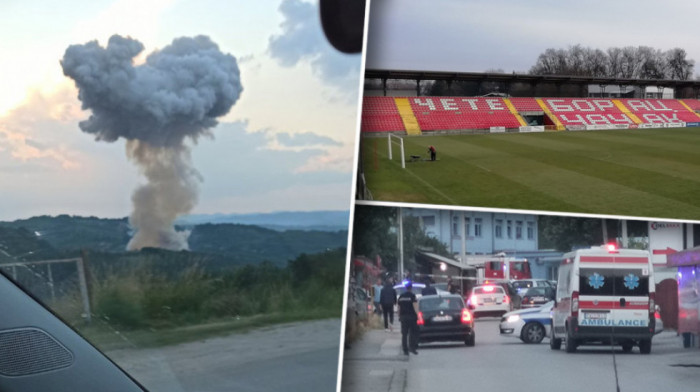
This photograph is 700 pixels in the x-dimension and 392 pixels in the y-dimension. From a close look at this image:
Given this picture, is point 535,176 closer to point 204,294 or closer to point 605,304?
point 605,304

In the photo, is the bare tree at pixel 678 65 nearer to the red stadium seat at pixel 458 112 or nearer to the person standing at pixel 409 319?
the red stadium seat at pixel 458 112

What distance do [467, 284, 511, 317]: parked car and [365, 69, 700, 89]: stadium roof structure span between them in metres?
0.99

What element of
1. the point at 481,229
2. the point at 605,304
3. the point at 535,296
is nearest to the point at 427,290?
the point at 481,229

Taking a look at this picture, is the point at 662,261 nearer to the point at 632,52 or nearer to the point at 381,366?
the point at 632,52

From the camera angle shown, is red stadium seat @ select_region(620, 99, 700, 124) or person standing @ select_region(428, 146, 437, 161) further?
red stadium seat @ select_region(620, 99, 700, 124)

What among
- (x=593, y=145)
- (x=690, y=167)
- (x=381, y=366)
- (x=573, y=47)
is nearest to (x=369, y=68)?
(x=573, y=47)

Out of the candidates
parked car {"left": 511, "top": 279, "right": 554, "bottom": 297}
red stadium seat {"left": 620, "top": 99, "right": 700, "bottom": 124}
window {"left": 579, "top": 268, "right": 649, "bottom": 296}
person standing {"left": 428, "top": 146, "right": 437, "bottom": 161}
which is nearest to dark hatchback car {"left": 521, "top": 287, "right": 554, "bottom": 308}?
parked car {"left": 511, "top": 279, "right": 554, "bottom": 297}

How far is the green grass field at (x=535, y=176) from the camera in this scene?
3.00 meters

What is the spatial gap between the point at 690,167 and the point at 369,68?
3398mm

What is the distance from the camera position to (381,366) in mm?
3373

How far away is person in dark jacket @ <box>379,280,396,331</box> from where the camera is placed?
3320mm

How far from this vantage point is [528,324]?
3596 mm

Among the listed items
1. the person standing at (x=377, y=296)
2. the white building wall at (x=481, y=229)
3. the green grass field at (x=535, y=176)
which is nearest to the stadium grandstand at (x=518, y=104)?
the green grass field at (x=535, y=176)

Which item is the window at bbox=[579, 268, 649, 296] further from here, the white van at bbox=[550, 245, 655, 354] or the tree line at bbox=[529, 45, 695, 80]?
the tree line at bbox=[529, 45, 695, 80]
